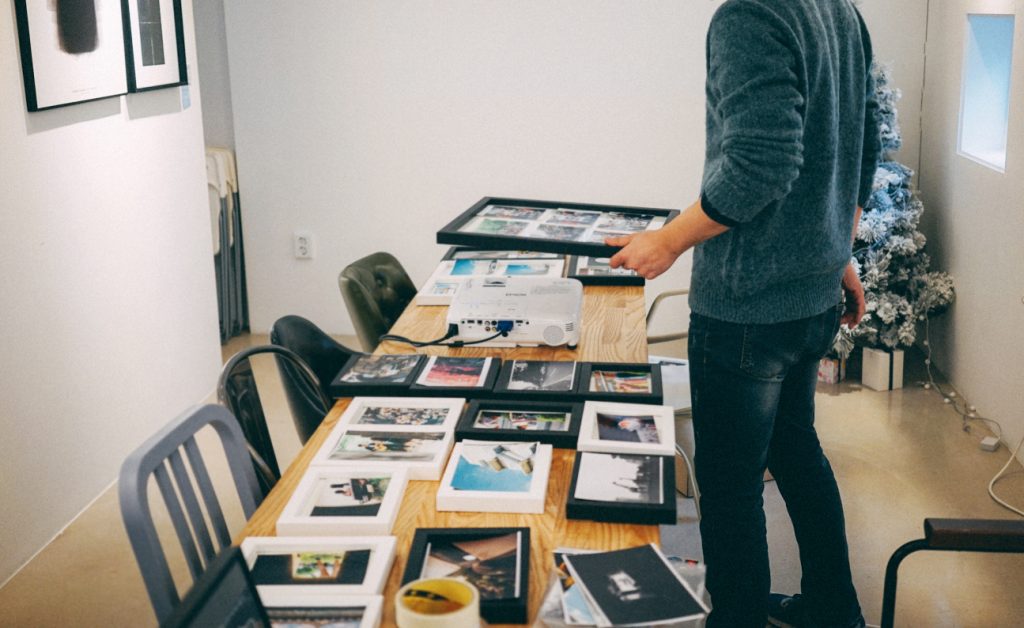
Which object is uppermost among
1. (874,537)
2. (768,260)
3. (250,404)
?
(768,260)

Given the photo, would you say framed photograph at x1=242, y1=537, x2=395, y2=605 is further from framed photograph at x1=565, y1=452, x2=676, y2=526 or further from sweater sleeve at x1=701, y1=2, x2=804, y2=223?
sweater sleeve at x1=701, y1=2, x2=804, y2=223

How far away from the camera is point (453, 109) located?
511cm

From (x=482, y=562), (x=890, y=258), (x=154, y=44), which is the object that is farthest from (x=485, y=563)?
(x=890, y=258)

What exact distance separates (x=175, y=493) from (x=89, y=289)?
77.3 inches

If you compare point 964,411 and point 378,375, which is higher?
point 378,375

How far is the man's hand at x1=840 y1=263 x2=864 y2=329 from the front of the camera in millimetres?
2453

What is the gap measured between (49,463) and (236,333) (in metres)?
2.26

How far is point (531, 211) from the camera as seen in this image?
9.07 feet

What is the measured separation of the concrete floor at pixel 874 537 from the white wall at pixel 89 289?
0.16 meters

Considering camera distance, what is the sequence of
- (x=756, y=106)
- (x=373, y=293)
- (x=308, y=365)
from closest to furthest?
(x=756, y=106) → (x=308, y=365) → (x=373, y=293)

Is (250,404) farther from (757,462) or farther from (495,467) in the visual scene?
(757,462)

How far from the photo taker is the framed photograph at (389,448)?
1824 millimetres

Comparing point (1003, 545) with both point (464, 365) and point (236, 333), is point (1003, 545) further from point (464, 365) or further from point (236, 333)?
point (236, 333)

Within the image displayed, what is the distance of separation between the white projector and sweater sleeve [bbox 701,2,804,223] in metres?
0.77
